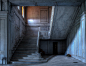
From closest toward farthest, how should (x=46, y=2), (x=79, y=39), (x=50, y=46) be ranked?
1. (x=46, y=2)
2. (x=79, y=39)
3. (x=50, y=46)

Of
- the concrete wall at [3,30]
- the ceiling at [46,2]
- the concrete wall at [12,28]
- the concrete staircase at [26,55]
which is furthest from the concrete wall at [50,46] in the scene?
the concrete wall at [3,30]

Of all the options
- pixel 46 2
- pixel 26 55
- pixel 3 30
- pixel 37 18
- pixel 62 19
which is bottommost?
pixel 26 55

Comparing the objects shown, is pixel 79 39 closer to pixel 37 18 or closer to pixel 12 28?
pixel 12 28

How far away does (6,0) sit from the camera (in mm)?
8891

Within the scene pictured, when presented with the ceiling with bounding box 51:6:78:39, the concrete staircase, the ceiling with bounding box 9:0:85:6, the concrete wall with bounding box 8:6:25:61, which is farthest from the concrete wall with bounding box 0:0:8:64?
the ceiling with bounding box 51:6:78:39

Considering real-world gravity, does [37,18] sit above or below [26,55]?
above

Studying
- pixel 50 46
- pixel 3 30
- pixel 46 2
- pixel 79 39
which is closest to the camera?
pixel 3 30

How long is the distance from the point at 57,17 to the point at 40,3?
113 inches

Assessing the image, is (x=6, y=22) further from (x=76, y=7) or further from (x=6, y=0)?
(x=76, y=7)

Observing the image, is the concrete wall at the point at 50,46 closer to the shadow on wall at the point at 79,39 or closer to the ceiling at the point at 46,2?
the shadow on wall at the point at 79,39

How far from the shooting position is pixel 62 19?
11.7 m

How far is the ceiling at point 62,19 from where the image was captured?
10531 millimetres

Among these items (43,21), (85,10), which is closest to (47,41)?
(43,21)

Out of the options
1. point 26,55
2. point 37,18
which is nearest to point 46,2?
point 26,55
